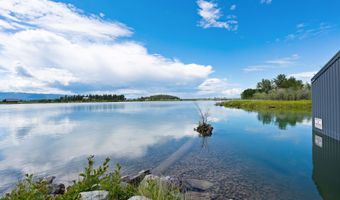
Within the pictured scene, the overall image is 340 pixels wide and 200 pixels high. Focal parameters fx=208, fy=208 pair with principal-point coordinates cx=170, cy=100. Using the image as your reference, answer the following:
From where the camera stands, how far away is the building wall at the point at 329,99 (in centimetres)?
980

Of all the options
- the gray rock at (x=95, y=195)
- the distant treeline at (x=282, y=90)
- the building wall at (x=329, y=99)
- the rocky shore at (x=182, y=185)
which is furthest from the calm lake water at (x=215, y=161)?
the distant treeline at (x=282, y=90)

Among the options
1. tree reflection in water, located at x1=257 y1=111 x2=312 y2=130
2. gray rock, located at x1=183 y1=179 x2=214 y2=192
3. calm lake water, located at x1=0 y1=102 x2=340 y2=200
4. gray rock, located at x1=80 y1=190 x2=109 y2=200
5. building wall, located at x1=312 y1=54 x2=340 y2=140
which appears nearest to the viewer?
gray rock, located at x1=80 y1=190 x2=109 y2=200

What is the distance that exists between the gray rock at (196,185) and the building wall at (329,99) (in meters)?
8.02

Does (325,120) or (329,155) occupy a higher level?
(325,120)

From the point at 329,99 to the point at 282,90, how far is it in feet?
148

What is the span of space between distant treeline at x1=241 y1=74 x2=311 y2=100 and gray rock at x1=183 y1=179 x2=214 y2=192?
158 feet

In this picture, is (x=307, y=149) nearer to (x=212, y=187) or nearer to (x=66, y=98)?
(x=212, y=187)

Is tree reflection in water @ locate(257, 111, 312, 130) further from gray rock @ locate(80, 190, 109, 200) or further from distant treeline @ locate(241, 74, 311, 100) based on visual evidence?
→ distant treeline @ locate(241, 74, 311, 100)

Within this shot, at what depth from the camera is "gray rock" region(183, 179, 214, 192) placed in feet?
17.2

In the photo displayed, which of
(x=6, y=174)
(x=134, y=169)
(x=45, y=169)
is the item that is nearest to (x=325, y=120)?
(x=134, y=169)

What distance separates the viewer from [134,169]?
22.8 feet

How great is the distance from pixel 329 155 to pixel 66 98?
461 ft

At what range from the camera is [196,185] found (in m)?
5.45

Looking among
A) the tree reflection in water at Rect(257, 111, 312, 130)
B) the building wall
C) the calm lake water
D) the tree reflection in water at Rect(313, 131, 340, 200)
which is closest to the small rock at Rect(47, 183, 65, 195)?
the calm lake water
